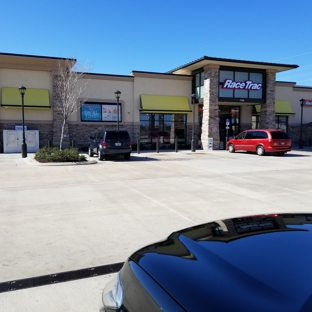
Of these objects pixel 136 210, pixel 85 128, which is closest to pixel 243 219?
pixel 136 210

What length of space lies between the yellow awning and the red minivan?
24.9 ft

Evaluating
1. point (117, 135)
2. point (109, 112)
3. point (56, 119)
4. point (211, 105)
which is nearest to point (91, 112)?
point (109, 112)

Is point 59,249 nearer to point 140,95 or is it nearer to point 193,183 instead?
point 193,183

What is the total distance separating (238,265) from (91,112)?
2589 cm

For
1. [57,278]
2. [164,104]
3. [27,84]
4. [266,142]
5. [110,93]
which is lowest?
[57,278]

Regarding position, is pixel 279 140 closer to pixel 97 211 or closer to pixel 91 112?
pixel 91 112

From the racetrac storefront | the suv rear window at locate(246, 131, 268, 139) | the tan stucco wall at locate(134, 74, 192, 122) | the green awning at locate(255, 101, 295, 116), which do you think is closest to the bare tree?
the tan stucco wall at locate(134, 74, 192, 122)

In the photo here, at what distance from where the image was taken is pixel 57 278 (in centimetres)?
368

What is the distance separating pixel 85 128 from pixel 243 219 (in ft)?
81.6

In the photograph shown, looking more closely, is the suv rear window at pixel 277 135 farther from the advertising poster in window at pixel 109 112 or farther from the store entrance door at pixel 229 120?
the advertising poster in window at pixel 109 112

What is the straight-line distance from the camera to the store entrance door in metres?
31.4

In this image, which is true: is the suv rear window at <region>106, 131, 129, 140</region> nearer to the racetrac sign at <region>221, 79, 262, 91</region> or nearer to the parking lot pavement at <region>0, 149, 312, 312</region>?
the parking lot pavement at <region>0, 149, 312, 312</region>

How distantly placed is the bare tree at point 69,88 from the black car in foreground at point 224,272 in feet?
75.8

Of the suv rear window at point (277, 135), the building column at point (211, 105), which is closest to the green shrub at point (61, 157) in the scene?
the suv rear window at point (277, 135)
